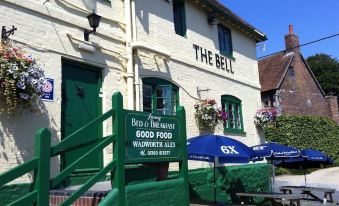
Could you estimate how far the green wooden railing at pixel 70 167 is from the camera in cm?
404

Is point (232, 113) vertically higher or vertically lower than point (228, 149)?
higher

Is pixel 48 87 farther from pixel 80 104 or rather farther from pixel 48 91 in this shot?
pixel 80 104

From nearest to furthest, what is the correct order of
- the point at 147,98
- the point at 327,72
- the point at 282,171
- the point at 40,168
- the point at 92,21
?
the point at 40,168 < the point at 92,21 < the point at 147,98 < the point at 282,171 < the point at 327,72

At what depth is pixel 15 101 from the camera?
612 cm

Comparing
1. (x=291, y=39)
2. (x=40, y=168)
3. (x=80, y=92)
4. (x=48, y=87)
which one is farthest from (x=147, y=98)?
(x=291, y=39)

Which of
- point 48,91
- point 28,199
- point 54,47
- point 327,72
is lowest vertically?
point 28,199

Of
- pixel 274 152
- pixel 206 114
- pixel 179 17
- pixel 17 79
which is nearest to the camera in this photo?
pixel 17 79

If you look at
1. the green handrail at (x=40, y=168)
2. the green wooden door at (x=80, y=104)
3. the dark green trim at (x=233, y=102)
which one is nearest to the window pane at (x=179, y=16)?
the dark green trim at (x=233, y=102)

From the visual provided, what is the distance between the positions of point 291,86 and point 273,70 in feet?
6.32

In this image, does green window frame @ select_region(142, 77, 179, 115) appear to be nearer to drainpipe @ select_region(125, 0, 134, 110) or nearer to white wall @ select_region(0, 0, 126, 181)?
drainpipe @ select_region(125, 0, 134, 110)

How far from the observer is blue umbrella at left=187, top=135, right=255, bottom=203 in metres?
7.91

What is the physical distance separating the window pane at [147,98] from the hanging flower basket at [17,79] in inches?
132

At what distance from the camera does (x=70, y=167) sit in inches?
178

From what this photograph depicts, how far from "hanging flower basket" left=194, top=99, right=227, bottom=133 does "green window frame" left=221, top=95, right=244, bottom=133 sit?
43.9 inches
